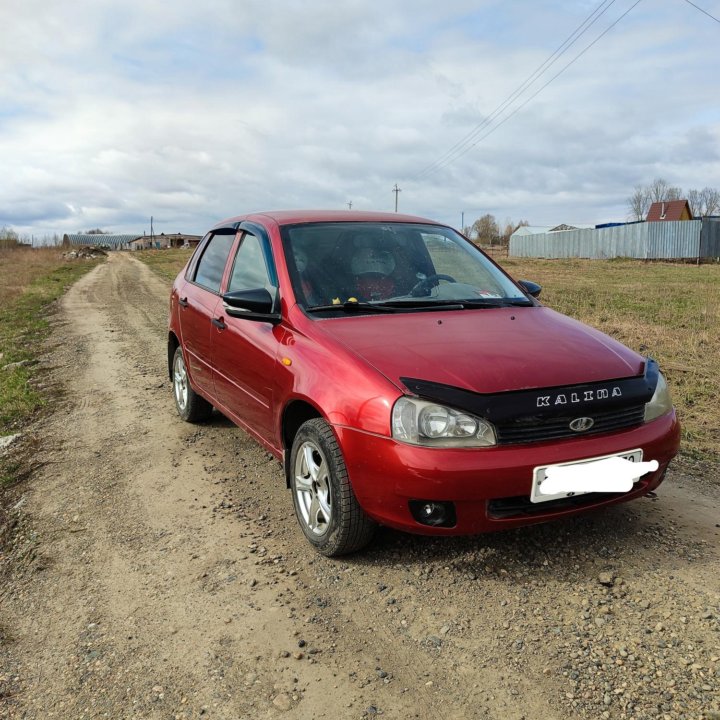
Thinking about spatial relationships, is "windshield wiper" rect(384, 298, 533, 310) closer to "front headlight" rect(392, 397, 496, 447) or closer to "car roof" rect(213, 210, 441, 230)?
"car roof" rect(213, 210, 441, 230)

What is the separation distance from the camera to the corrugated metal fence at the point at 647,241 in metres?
35.2

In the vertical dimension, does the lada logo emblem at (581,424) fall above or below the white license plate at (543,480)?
above

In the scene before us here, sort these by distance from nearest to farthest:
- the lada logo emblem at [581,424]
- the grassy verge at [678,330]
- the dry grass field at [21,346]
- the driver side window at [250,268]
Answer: the lada logo emblem at [581,424], the driver side window at [250,268], the grassy verge at [678,330], the dry grass field at [21,346]

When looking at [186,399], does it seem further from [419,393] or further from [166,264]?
[166,264]

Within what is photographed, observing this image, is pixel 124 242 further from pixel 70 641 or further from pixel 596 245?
pixel 70 641

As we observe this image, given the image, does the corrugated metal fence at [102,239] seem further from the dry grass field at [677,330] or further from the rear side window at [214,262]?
the rear side window at [214,262]

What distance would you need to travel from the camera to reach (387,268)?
399cm

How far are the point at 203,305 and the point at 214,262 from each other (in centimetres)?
40

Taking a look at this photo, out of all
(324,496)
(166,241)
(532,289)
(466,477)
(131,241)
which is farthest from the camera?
(131,241)

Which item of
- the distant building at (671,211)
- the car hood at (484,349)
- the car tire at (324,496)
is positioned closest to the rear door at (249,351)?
the car tire at (324,496)

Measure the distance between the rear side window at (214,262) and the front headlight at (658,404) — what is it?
292 cm

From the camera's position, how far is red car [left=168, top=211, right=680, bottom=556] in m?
2.71

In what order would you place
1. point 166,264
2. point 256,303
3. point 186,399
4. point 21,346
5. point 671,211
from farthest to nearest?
point 671,211 → point 166,264 → point 21,346 → point 186,399 → point 256,303

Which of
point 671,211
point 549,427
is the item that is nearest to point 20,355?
point 549,427
